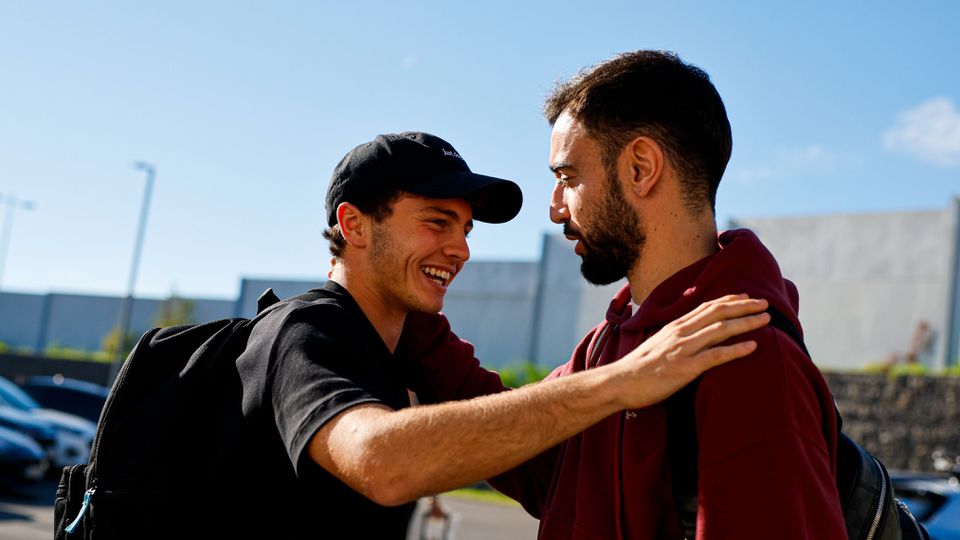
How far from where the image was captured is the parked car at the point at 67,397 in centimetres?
1903

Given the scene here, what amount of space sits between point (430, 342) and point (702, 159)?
1185mm

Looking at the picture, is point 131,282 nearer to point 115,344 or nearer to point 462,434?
point 115,344

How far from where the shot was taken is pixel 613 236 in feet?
8.53

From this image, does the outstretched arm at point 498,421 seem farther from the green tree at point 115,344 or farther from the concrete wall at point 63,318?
→ the concrete wall at point 63,318

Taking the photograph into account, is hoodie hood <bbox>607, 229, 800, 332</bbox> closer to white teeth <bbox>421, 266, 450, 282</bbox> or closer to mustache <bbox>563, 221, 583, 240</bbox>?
mustache <bbox>563, 221, 583, 240</bbox>

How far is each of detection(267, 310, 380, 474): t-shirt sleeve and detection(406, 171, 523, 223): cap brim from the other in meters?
0.60

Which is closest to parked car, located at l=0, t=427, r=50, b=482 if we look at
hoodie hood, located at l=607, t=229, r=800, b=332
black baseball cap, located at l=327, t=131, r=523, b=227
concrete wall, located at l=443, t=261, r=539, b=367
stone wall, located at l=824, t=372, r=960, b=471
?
black baseball cap, located at l=327, t=131, r=523, b=227

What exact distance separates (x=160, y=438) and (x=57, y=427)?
15135mm

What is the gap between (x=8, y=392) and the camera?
53.6 feet

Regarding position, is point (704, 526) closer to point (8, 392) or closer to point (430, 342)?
point (430, 342)

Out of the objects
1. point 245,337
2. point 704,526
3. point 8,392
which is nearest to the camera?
point 704,526

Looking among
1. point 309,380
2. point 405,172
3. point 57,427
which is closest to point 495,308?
point 57,427

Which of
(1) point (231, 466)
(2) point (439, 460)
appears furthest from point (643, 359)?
(1) point (231, 466)

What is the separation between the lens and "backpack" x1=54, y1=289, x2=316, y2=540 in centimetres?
245
